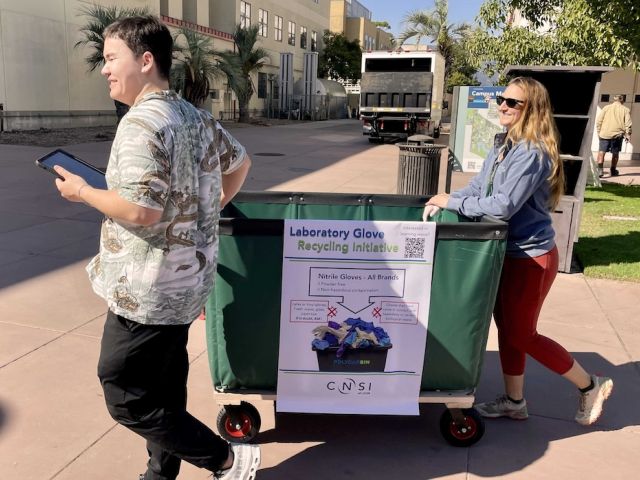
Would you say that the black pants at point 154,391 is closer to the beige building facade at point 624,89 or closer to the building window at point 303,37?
the beige building facade at point 624,89

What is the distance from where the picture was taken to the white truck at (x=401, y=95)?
22.9m

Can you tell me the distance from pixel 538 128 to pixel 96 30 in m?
21.8

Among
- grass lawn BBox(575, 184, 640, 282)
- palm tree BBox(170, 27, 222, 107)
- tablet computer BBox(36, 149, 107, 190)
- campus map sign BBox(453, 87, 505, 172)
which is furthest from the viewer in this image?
palm tree BBox(170, 27, 222, 107)

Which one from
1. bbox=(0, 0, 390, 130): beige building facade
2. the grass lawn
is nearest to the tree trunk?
bbox=(0, 0, 390, 130): beige building facade

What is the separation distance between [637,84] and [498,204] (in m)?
16.1

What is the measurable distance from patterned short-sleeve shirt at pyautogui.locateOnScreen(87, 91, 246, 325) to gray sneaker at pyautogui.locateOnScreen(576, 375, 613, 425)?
229 centimetres

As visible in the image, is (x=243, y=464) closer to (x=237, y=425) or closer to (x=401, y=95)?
(x=237, y=425)

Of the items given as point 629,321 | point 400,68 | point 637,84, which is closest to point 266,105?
point 400,68

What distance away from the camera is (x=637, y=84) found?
53.4 feet

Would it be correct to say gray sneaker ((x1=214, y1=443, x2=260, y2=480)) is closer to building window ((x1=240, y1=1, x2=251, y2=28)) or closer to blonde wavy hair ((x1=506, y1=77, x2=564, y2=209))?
blonde wavy hair ((x1=506, y1=77, x2=564, y2=209))

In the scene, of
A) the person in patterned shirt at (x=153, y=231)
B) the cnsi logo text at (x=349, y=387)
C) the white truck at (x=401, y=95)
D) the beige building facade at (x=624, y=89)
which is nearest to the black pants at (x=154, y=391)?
the person in patterned shirt at (x=153, y=231)

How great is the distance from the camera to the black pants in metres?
2.17

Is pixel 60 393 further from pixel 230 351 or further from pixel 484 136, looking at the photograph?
pixel 484 136

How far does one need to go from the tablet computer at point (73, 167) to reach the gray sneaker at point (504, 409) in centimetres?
238
